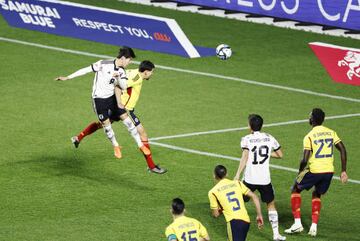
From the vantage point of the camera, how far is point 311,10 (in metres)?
35.7

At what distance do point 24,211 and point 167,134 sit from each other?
20.3 ft

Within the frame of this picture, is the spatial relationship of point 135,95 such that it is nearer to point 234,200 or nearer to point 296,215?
point 296,215

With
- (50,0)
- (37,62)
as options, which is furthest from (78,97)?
(50,0)

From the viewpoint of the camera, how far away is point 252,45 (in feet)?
113

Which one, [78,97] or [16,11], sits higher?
[16,11]

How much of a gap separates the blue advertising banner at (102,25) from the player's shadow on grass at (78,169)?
341 inches

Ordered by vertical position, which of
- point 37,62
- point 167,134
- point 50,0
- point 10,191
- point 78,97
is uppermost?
point 50,0

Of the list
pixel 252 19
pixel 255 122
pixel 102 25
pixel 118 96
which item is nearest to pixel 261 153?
pixel 255 122

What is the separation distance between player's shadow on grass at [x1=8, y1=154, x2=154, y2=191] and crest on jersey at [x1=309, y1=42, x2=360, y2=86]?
8.70m

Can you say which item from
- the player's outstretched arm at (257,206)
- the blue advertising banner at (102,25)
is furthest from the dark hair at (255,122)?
the blue advertising banner at (102,25)

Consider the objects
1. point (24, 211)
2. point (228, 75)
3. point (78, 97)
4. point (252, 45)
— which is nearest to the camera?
point (24, 211)

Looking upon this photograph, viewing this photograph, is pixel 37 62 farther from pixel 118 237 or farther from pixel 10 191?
pixel 118 237

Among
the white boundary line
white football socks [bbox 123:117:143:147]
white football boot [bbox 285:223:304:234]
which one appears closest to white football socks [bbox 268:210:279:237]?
white football boot [bbox 285:223:304:234]

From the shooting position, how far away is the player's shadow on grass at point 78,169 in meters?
22.0
